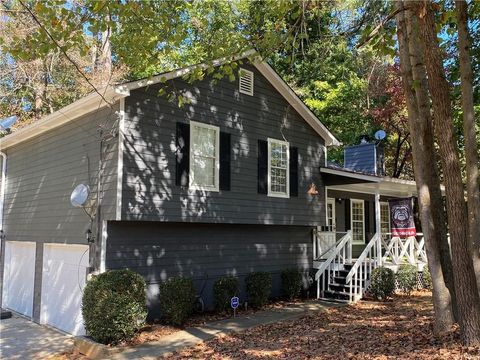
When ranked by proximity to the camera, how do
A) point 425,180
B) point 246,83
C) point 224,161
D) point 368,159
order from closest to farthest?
1. point 425,180
2. point 224,161
3. point 246,83
4. point 368,159

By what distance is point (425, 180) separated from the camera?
23.8 ft

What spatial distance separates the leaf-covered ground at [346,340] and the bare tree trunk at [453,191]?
0.52 meters

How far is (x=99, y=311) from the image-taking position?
27.5 ft

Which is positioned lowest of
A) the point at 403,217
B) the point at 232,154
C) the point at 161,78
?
the point at 403,217

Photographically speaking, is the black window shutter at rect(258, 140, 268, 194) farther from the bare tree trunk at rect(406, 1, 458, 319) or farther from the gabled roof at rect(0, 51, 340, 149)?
Answer: the bare tree trunk at rect(406, 1, 458, 319)

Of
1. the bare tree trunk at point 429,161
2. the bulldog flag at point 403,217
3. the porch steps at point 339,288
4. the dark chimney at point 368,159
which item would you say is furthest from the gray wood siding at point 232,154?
the bare tree trunk at point 429,161

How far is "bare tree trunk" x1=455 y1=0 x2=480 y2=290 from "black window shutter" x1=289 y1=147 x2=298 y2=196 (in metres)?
6.99

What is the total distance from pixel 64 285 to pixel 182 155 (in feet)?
15.1

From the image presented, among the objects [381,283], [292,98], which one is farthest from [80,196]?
[381,283]

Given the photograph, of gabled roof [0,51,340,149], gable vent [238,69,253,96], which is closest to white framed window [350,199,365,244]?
gabled roof [0,51,340,149]

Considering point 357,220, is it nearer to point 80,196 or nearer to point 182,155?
point 182,155

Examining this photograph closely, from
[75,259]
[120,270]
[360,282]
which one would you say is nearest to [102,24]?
[120,270]

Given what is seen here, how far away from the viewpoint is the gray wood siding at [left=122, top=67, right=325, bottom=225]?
383 inches

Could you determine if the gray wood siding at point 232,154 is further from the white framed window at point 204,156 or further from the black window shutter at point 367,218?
the black window shutter at point 367,218
